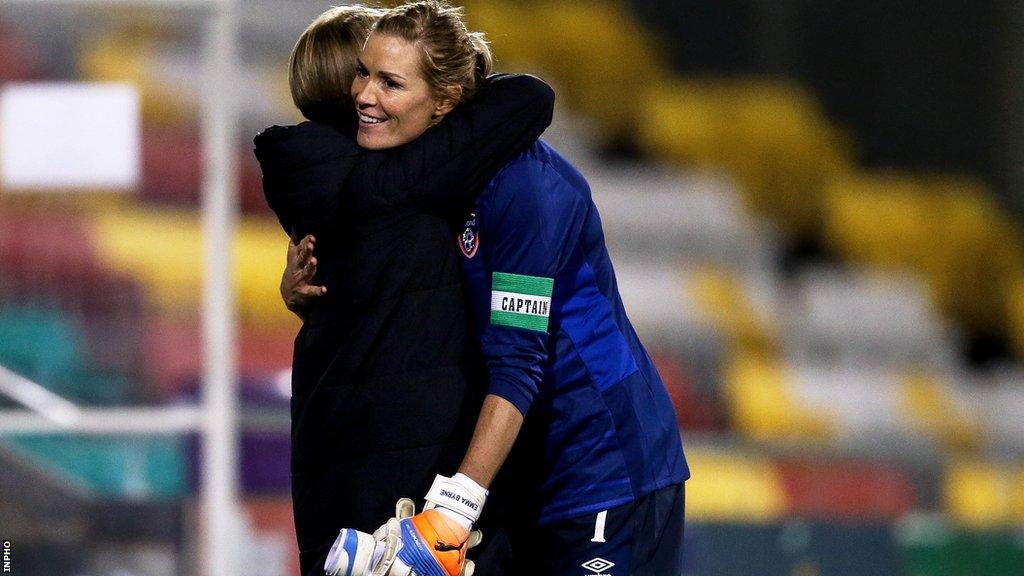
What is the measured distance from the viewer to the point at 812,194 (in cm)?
838

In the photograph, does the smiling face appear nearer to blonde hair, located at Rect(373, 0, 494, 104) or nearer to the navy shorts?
blonde hair, located at Rect(373, 0, 494, 104)

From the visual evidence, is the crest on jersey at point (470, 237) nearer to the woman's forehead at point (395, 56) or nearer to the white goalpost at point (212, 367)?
the woman's forehead at point (395, 56)

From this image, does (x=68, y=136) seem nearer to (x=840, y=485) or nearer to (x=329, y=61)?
(x=329, y=61)

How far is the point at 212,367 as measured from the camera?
3537 millimetres

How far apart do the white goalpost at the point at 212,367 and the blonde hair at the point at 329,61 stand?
1685mm

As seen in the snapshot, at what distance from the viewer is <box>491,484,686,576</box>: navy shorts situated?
1888mm

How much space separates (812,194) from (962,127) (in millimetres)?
1480

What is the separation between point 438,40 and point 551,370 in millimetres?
439

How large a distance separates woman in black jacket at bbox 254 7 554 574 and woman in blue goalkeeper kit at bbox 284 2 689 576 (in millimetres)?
39

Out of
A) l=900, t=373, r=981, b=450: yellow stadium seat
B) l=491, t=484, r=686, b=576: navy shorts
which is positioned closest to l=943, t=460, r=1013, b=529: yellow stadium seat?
l=900, t=373, r=981, b=450: yellow stadium seat

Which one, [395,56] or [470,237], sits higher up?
[395,56]

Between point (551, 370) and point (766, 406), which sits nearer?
point (551, 370)

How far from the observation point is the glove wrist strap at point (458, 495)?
170 centimetres

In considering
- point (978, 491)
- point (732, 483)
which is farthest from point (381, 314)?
point (978, 491)
